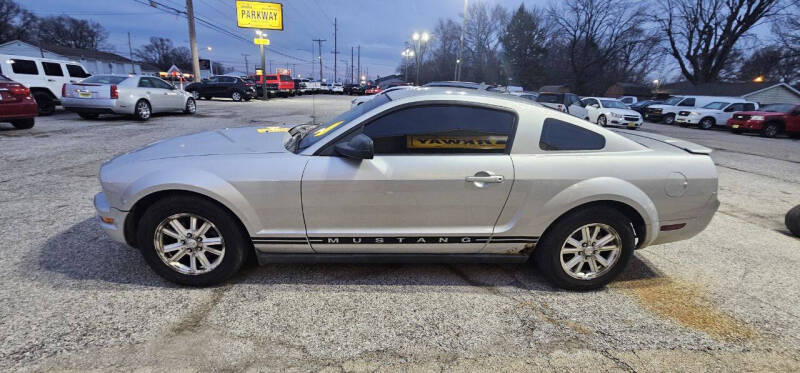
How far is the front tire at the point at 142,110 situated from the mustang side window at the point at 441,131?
41.0 ft

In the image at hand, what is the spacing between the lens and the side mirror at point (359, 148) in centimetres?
250

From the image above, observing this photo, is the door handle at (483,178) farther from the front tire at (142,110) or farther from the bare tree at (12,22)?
the bare tree at (12,22)

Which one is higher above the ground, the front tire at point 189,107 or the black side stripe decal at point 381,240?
the front tire at point 189,107

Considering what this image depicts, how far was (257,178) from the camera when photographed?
8.40 feet

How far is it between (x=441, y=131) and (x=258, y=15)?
133 feet

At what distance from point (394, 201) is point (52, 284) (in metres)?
2.60

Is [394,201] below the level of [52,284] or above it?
above

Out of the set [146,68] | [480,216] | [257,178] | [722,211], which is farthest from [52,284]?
[146,68]

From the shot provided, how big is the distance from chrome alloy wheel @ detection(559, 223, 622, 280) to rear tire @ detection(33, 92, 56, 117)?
55.3 feet

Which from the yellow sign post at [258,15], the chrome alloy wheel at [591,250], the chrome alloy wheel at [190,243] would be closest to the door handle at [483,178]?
the chrome alloy wheel at [591,250]

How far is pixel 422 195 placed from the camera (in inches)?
102

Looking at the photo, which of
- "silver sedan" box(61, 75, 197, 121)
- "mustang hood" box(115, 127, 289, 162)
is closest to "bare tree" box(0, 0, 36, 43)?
"silver sedan" box(61, 75, 197, 121)

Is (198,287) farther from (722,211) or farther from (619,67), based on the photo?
(619,67)

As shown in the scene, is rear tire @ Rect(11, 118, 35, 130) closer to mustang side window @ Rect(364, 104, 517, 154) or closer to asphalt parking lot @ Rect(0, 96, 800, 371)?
asphalt parking lot @ Rect(0, 96, 800, 371)
